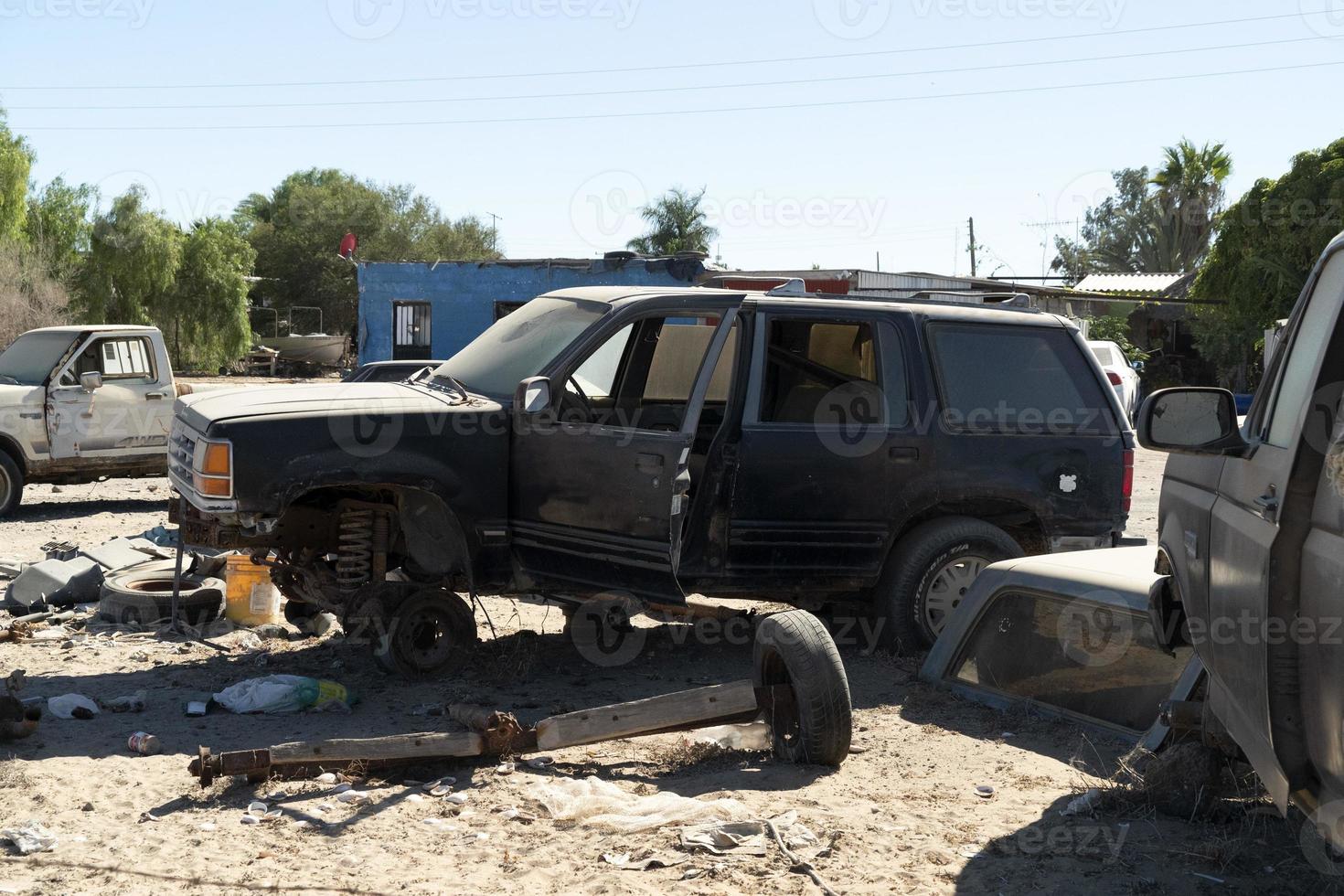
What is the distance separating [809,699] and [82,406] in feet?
34.7

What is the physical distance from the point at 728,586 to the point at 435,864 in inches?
115

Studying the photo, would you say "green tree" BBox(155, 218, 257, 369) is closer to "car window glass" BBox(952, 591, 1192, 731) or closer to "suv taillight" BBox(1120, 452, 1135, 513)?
"suv taillight" BBox(1120, 452, 1135, 513)

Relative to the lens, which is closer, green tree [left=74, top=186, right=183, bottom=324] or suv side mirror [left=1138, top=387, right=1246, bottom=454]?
suv side mirror [left=1138, top=387, right=1246, bottom=454]

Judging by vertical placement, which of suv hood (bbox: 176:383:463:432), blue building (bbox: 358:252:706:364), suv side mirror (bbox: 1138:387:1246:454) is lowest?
suv hood (bbox: 176:383:463:432)

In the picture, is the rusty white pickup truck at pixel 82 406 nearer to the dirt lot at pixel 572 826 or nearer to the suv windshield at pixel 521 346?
the dirt lot at pixel 572 826

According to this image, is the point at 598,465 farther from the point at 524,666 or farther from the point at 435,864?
the point at 435,864

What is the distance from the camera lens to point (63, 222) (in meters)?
42.3

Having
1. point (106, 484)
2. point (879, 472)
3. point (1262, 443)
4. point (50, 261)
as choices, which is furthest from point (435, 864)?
point (50, 261)

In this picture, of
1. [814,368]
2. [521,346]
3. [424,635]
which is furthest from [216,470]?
[814,368]

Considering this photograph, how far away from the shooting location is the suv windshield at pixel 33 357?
527 inches

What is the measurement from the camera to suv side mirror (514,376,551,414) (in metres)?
6.38

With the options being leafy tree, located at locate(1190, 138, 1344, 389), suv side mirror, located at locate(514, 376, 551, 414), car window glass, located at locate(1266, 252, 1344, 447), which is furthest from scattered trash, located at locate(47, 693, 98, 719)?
leafy tree, located at locate(1190, 138, 1344, 389)

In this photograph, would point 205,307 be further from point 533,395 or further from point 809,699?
point 809,699

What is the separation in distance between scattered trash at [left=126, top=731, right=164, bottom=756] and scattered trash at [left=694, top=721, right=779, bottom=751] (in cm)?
240
